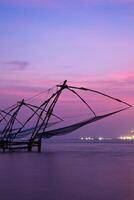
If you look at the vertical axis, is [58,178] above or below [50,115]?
below

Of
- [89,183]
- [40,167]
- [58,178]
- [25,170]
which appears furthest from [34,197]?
[40,167]

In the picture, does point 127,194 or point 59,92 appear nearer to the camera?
point 127,194

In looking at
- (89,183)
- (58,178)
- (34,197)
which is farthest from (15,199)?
(58,178)

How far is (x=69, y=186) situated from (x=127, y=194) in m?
1.93

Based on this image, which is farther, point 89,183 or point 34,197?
point 89,183

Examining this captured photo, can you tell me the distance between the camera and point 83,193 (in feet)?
36.8

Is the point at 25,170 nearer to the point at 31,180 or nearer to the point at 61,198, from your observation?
the point at 31,180

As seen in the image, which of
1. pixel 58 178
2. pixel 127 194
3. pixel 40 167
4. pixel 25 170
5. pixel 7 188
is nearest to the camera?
pixel 127 194

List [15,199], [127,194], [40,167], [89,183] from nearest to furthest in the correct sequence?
[15,199]
[127,194]
[89,183]
[40,167]

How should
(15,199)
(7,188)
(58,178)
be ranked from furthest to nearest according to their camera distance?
(58,178) → (7,188) → (15,199)

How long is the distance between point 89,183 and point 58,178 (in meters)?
1.60

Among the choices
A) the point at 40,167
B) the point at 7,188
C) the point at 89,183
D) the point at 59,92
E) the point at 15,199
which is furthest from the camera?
the point at 59,92

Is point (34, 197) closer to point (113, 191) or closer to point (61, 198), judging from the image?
point (61, 198)

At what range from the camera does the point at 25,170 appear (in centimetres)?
1736
